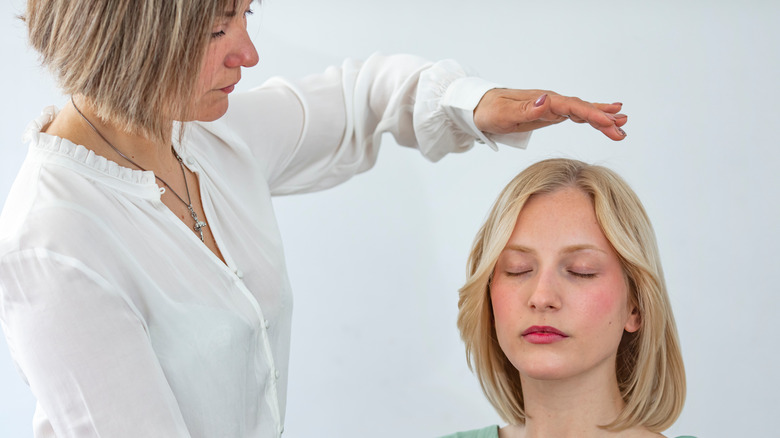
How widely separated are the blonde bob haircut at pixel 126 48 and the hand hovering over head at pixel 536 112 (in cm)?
47

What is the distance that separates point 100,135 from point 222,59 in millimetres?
189

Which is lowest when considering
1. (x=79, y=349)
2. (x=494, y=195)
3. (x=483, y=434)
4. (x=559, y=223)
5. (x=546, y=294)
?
(x=483, y=434)

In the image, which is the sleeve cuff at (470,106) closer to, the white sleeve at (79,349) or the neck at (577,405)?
the neck at (577,405)

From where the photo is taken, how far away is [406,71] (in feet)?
5.45

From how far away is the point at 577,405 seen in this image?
54.8 inches

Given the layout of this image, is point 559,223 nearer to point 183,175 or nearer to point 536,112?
point 536,112

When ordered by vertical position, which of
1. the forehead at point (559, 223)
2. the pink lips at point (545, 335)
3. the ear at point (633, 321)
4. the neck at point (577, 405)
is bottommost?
the neck at point (577, 405)

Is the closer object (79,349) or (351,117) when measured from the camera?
(79,349)

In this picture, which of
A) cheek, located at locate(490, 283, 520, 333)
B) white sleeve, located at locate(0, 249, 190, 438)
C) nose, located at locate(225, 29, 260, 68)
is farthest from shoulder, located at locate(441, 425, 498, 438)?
nose, located at locate(225, 29, 260, 68)

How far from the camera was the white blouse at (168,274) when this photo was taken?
3.39ft

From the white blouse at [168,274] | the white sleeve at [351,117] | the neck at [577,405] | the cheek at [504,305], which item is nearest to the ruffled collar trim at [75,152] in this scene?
the white blouse at [168,274]

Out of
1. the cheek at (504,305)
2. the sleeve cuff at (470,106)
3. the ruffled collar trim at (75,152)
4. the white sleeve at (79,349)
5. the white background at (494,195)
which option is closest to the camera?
the white sleeve at (79,349)

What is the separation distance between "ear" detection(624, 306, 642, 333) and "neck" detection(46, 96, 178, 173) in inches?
29.4

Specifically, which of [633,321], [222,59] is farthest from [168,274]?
[633,321]
